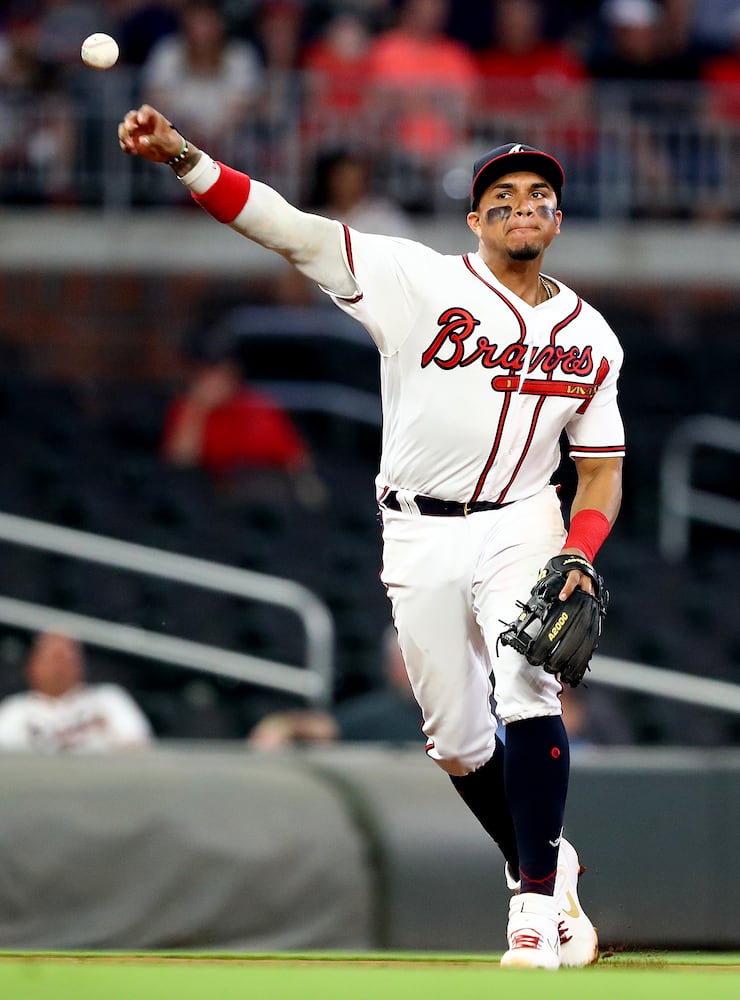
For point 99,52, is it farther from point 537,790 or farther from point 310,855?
Answer: point 310,855

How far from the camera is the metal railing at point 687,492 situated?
36.2 ft

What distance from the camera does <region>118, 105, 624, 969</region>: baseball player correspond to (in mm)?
4012

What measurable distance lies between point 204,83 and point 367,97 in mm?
951

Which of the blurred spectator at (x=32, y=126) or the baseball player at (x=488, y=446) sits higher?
the blurred spectator at (x=32, y=126)

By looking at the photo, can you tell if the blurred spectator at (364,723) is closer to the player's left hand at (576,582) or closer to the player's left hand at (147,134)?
the player's left hand at (576,582)

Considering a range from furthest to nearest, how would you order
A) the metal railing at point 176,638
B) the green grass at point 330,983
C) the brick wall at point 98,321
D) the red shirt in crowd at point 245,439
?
the brick wall at point 98,321, the red shirt in crowd at point 245,439, the metal railing at point 176,638, the green grass at point 330,983

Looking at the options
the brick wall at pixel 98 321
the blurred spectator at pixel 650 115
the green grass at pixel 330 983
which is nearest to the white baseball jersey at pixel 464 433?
the green grass at pixel 330 983

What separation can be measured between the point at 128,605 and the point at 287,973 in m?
5.76

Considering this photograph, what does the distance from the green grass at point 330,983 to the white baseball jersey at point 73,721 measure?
3861mm

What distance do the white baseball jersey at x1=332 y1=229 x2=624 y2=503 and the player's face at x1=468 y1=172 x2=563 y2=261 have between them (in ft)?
0.36

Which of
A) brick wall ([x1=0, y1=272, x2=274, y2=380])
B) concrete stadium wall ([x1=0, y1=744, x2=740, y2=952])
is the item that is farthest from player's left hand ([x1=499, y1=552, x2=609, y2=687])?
brick wall ([x1=0, y1=272, x2=274, y2=380])

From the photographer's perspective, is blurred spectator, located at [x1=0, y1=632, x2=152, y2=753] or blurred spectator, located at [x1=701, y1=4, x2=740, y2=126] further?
blurred spectator, located at [x1=701, y1=4, x2=740, y2=126]

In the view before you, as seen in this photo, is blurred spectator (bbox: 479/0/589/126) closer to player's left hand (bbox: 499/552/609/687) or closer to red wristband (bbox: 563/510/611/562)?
red wristband (bbox: 563/510/611/562)

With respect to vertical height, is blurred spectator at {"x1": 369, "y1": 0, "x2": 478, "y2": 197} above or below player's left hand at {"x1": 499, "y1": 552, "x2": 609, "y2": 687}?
above
